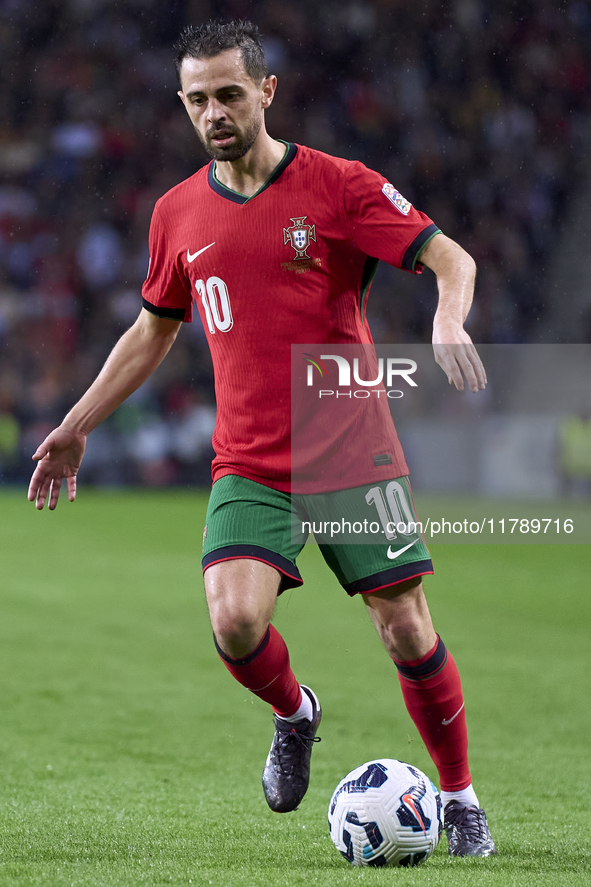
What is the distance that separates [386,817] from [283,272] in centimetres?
151

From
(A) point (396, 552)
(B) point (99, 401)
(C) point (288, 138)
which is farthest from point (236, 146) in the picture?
(C) point (288, 138)

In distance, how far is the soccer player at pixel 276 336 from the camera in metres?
3.07

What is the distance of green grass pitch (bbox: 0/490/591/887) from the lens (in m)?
2.97

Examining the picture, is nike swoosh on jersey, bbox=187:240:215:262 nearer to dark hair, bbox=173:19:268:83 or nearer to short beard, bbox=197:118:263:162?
short beard, bbox=197:118:263:162

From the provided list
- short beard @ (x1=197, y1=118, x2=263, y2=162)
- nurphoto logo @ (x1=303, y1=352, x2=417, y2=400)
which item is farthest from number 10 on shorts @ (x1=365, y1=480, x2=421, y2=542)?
short beard @ (x1=197, y1=118, x2=263, y2=162)

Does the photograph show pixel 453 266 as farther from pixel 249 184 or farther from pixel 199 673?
pixel 199 673

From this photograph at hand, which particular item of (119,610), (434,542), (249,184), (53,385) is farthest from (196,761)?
(53,385)

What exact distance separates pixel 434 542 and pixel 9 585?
15.8ft

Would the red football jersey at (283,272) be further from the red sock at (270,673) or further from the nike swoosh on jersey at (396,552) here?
the red sock at (270,673)

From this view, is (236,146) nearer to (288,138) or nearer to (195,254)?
(195,254)

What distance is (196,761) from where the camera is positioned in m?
4.43

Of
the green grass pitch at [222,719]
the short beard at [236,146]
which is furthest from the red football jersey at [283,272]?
the green grass pitch at [222,719]

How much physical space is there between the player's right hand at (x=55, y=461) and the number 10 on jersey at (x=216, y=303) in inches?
22.6

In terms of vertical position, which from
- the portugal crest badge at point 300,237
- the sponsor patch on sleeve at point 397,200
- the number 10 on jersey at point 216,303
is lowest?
the number 10 on jersey at point 216,303
